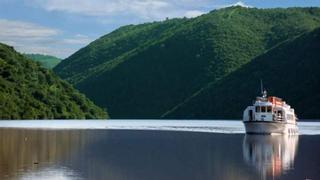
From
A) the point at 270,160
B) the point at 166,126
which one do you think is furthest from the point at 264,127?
the point at 166,126

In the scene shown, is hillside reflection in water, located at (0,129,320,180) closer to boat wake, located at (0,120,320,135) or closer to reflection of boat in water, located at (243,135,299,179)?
reflection of boat in water, located at (243,135,299,179)

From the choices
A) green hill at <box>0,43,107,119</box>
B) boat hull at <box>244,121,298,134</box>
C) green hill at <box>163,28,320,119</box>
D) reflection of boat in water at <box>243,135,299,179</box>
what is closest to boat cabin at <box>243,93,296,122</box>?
boat hull at <box>244,121,298,134</box>

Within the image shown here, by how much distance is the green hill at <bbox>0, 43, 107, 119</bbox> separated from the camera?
165 meters

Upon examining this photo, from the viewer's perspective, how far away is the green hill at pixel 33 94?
6486 inches

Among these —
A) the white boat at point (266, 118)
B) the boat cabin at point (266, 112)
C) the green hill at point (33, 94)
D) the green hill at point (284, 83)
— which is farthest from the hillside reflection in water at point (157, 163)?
the green hill at point (284, 83)

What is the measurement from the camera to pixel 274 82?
19438 cm

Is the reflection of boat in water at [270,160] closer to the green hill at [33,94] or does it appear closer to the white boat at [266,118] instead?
the white boat at [266,118]

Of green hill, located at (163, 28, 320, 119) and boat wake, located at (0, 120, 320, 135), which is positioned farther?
green hill, located at (163, 28, 320, 119)

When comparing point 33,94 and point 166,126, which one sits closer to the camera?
point 166,126

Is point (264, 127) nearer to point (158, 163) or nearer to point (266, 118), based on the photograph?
point (266, 118)

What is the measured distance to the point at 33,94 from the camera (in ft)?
572

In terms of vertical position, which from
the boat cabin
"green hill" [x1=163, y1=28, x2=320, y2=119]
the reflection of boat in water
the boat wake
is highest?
"green hill" [x1=163, y1=28, x2=320, y2=119]

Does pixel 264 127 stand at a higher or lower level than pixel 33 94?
lower

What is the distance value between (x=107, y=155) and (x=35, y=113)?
12558 cm
